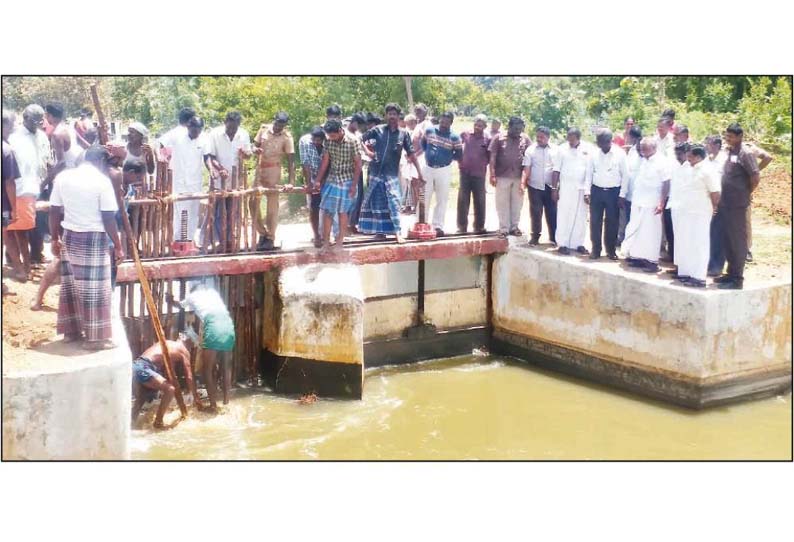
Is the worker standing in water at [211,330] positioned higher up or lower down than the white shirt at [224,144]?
lower down

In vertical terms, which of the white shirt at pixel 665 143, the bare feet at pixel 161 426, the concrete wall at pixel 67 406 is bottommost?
the bare feet at pixel 161 426

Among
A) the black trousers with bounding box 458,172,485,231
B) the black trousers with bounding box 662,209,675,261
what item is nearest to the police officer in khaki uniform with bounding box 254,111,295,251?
the black trousers with bounding box 458,172,485,231

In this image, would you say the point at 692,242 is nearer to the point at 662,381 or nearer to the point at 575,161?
the point at 662,381

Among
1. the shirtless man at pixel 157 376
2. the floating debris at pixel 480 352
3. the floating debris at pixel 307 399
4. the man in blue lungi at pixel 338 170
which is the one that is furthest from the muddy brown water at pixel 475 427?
the man in blue lungi at pixel 338 170

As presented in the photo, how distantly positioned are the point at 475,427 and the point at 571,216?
292 cm

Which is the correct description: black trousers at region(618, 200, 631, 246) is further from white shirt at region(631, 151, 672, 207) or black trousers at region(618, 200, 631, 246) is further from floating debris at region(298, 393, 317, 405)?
floating debris at region(298, 393, 317, 405)

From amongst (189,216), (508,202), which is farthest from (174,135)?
(508,202)

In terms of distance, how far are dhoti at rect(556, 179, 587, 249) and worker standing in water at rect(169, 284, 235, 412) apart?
13.7ft

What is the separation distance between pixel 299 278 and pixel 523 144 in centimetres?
318

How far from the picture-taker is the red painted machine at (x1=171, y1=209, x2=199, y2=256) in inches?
386

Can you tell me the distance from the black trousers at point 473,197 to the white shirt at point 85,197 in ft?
17.3

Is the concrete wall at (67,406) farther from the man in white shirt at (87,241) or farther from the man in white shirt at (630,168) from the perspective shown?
the man in white shirt at (630,168)

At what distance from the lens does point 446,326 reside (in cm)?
1210

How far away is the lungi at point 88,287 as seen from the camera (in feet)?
23.4
